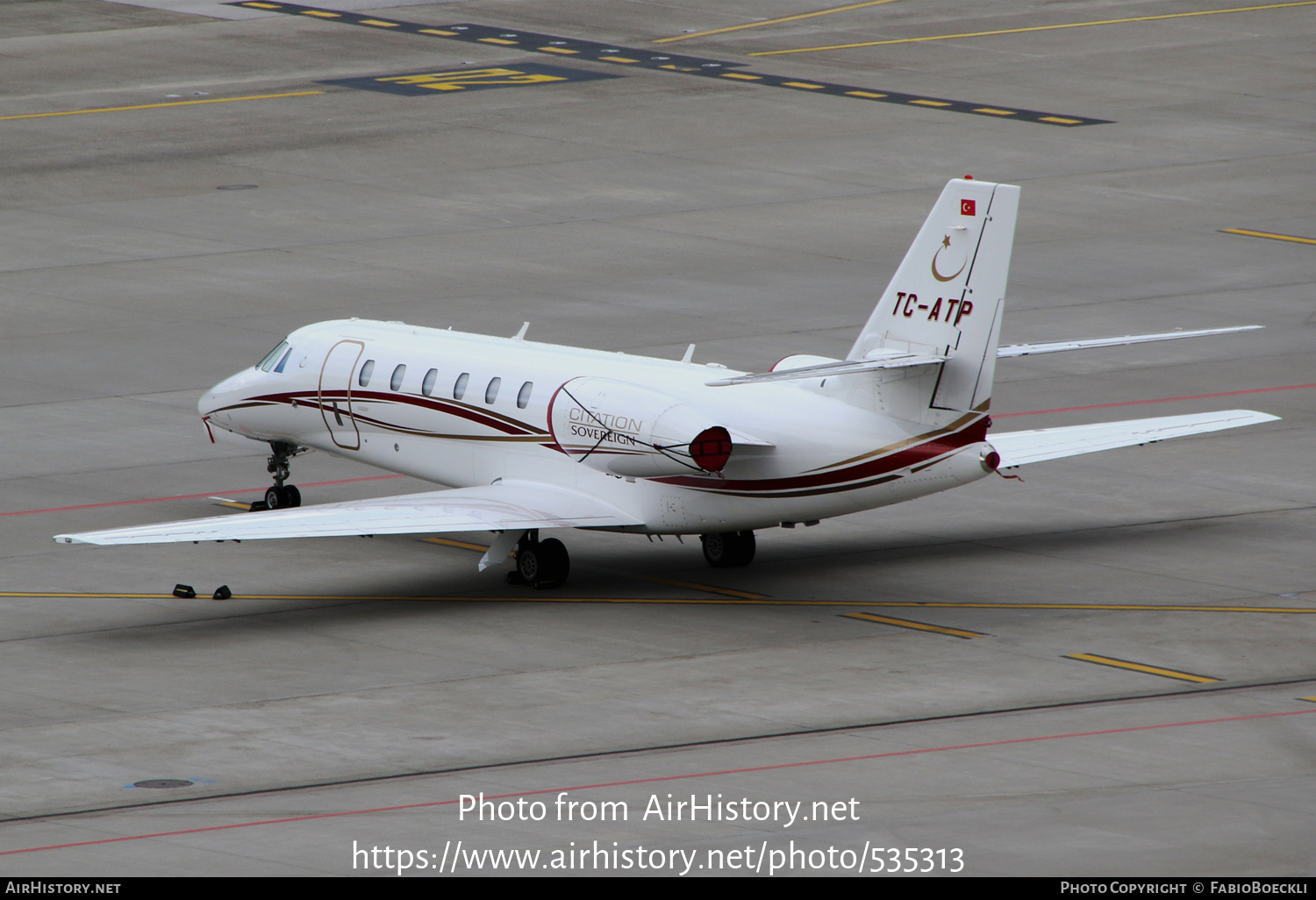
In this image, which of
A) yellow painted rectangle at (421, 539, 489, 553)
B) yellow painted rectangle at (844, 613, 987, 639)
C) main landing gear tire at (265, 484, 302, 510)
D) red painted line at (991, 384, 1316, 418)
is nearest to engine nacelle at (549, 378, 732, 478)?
yellow painted rectangle at (844, 613, 987, 639)

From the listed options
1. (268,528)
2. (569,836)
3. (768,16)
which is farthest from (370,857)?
(768,16)

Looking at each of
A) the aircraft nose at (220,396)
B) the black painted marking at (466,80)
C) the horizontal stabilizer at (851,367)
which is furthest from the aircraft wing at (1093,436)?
the black painted marking at (466,80)

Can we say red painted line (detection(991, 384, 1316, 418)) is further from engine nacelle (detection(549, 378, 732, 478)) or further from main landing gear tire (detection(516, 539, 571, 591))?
main landing gear tire (detection(516, 539, 571, 591))

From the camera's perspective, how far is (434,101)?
71.2 meters

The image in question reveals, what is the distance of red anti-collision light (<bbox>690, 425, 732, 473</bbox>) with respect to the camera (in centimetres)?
2886

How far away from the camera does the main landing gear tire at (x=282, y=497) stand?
117 feet

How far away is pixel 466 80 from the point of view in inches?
2948

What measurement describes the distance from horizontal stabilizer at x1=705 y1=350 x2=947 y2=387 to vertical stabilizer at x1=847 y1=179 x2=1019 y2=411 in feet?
0.71

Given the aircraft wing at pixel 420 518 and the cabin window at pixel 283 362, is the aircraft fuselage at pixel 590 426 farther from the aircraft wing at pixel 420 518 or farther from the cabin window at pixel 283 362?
the aircraft wing at pixel 420 518

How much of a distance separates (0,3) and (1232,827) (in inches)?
3039

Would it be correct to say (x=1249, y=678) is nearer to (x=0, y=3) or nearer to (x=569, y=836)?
(x=569, y=836)

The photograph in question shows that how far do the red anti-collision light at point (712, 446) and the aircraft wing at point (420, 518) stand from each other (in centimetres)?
210

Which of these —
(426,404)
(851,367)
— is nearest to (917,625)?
(851,367)

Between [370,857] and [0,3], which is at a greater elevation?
[0,3]
